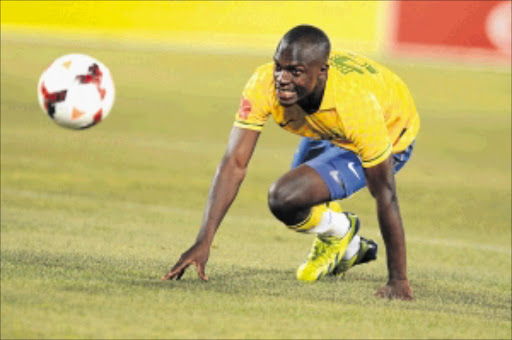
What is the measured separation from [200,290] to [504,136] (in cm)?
1068

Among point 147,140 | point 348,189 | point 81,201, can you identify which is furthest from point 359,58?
point 147,140

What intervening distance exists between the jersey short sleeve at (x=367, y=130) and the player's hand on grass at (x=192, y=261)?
0.94m

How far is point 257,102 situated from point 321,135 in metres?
0.47

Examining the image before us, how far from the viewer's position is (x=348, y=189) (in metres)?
6.71

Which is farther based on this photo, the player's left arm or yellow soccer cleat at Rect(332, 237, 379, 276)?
yellow soccer cleat at Rect(332, 237, 379, 276)

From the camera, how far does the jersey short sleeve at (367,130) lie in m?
6.06

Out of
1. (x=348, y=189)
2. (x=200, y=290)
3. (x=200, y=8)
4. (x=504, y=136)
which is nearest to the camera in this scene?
(x=200, y=290)

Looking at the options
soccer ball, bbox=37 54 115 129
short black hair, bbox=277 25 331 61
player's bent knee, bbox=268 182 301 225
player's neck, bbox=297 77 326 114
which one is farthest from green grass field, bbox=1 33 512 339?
short black hair, bbox=277 25 331 61

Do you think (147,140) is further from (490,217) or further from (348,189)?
(348,189)

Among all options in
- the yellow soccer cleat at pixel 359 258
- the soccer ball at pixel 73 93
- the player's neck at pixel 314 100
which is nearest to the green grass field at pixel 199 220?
the yellow soccer cleat at pixel 359 258

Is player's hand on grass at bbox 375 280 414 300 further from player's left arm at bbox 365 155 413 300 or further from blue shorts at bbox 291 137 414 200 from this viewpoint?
blue shorts at bbox 291 137 414 200

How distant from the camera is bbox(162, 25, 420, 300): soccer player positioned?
19.3ft

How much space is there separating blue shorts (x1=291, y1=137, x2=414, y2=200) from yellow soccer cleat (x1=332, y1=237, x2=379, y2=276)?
1.73ft

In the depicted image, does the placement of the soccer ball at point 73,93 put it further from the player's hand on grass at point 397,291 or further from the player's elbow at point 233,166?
the player's hand on grass at point 397,291
